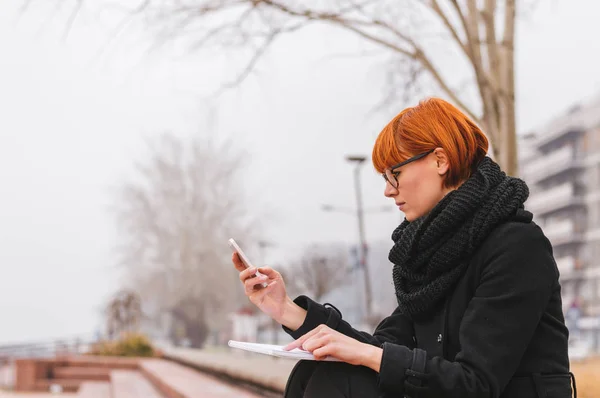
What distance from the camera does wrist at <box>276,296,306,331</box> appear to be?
1577 millimetres

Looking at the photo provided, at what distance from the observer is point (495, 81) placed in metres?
4.11

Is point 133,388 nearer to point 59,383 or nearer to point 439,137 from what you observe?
point 59,383

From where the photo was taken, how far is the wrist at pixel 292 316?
1577mm

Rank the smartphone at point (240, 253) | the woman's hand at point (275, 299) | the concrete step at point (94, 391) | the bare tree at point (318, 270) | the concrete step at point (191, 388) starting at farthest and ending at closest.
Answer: the bare tree at point (318, 270) < the concrete step at point (94, 391) < the concrete step at point (191, 388) < the woman's hand at point (275, 299) < the smartphone at point (240, 253)

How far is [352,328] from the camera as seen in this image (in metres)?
1.56

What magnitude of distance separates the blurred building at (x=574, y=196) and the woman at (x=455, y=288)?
128ft

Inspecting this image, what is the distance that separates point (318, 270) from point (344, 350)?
25338 millimetres

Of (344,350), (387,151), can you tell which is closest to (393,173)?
(387,151)

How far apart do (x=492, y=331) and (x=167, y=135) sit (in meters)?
20.2

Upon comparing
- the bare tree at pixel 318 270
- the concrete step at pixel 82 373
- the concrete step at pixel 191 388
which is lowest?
the concrete step at pixel 82 373

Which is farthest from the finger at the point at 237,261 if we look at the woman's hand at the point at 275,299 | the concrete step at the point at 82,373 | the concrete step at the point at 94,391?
the concrete step at the point at 82,373

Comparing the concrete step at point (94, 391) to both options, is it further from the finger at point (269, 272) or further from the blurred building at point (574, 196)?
the blurred building at point (574, 196)

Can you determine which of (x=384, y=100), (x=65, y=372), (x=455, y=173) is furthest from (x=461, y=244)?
(x=65, y=372)

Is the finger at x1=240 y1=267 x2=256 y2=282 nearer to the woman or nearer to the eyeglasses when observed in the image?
the woman
